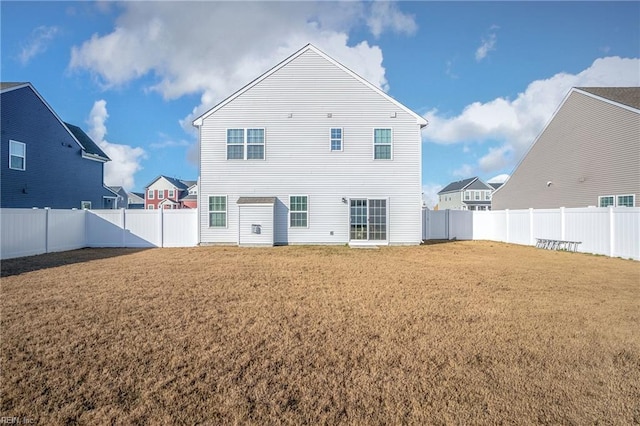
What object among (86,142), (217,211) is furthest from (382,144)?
(86,142)

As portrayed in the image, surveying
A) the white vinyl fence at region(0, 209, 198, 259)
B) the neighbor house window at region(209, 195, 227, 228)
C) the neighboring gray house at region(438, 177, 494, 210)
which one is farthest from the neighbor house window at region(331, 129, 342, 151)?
the neighboring gray house at region(438, 177, 494, 210)

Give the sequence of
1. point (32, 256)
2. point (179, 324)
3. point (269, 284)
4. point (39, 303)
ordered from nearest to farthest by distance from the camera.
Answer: point (179, 324) → point (39, 303) → point (269, 284) → point (32, 256)

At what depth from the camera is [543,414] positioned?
2.71 meters

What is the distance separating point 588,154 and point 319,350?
20.9 metres

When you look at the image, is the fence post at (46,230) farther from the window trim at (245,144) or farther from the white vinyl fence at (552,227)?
the white vinyl fence at (552,227)

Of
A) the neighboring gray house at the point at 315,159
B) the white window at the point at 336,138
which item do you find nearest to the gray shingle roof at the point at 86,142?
the neighboring gray house at the point at 315,159

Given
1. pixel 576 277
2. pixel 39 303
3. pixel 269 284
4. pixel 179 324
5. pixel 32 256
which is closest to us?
pixel 179 324

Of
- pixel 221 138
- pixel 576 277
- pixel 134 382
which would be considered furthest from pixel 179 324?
pixel 221 138

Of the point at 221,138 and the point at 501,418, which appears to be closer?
the point at 501,418

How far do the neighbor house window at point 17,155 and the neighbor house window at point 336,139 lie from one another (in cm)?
1685

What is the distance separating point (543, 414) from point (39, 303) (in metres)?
7.91

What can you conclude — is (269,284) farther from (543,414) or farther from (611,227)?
(611,227)

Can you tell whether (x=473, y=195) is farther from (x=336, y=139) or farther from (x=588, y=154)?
(x=336, y=139)

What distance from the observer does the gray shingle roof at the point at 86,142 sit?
21.8 m
